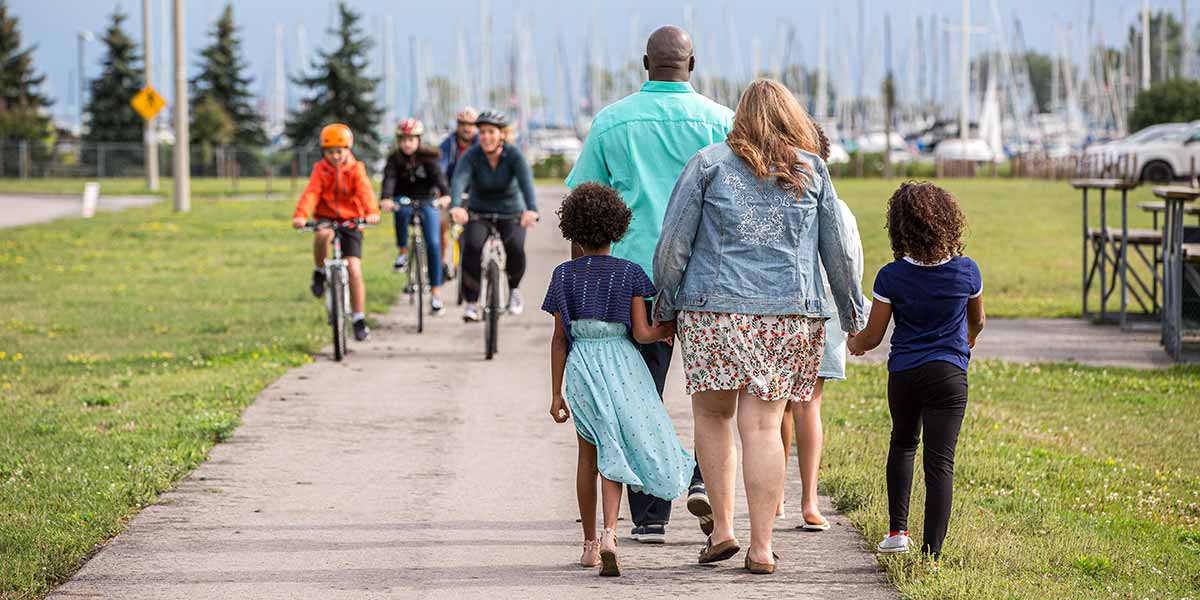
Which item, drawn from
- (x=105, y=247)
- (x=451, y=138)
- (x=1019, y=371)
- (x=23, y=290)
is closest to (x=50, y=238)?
(x=105, y=247)

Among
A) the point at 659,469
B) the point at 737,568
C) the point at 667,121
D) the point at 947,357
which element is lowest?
the point at 737,568

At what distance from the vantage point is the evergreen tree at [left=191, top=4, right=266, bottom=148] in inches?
3425

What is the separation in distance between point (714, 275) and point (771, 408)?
1.85 feet

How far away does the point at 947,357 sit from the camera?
620cm

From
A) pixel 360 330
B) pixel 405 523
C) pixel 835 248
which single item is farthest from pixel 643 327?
pixel 360 330

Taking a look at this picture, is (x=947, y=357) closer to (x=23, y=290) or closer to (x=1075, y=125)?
(x=23, y=290)

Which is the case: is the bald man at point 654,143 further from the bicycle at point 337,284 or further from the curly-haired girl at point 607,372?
the bicycle at point 337,284

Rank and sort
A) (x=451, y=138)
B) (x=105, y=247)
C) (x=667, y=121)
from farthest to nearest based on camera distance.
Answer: (x=105, y=247) < (x=451, y=138) < (x=667, y=121)

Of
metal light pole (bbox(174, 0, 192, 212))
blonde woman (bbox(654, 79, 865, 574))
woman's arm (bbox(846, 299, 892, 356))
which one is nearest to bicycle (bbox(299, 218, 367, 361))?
blonde woman (bbox(654, 79, 865, 574))

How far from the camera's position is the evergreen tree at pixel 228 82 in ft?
285

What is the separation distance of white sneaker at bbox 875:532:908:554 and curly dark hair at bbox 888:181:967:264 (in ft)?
3.66

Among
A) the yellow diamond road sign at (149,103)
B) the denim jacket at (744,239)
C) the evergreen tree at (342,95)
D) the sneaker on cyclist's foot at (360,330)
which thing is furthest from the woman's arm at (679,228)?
the evergreen tree at (342,95)

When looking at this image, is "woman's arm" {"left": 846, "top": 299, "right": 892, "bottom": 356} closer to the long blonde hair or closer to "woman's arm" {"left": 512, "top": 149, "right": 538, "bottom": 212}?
the long blonde hair

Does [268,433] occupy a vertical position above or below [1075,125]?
below
